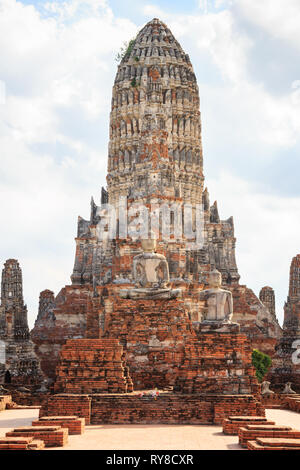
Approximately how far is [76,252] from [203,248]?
334 inches

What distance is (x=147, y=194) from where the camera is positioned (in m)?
37.4

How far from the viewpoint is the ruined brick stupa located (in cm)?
1772

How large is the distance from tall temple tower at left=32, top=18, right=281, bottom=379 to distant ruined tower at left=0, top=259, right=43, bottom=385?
3320 mm

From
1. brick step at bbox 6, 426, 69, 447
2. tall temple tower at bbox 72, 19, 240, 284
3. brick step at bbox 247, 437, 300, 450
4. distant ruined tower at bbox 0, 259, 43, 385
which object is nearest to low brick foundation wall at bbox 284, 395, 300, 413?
brick step at bbox 247, 437, 300, 450

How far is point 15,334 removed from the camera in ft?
113

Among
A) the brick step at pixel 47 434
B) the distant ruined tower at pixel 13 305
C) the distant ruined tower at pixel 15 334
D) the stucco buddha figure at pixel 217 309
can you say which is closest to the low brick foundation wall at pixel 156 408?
the brick step at pixel 47 434

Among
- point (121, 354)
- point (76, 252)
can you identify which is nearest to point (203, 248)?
point (76, 252)

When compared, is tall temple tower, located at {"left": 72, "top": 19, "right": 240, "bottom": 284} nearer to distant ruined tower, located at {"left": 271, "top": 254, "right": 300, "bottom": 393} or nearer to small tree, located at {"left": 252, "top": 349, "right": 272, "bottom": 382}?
small tree, located at {"left": 252, "top": 349, "right": 272, "bottom": 382}

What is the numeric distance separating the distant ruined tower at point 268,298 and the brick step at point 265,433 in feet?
121

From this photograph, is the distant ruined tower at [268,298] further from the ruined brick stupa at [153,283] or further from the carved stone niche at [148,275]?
the carved stone niche at [148,275]

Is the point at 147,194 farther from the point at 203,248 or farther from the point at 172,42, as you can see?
the point at 172,42

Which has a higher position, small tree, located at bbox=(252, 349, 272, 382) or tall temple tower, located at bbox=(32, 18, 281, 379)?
tall temple tower, located at bbox=(32, 18, 281, 379)

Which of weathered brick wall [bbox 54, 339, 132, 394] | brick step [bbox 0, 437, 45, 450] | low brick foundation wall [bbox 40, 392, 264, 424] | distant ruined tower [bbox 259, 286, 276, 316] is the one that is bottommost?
brick step [bbox 0, 437, 45, 450]

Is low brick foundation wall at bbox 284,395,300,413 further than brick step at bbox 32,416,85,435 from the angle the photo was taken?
Yes
